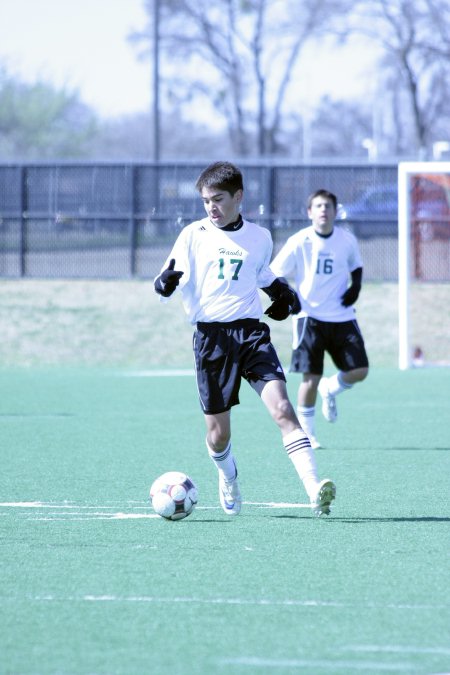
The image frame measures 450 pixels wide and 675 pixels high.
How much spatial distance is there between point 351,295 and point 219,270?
3.55 meters

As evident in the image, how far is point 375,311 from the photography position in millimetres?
19969

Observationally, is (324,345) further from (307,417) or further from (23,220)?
(23,220)


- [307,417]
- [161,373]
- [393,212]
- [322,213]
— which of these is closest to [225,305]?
[307,417]


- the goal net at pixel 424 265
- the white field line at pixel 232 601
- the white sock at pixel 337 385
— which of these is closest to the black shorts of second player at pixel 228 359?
the white field line at pixel 232 601

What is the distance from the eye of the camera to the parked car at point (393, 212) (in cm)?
2122

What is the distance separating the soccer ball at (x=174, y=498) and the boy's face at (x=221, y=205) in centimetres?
142

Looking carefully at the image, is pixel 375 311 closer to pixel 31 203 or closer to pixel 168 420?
pixel 31 203

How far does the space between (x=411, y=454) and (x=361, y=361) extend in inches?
39.3

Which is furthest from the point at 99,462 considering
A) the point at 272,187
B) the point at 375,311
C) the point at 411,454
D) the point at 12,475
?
the point at 272,187

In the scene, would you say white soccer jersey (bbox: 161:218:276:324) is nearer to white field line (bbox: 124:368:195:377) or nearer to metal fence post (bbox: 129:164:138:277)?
white field line (bbox: 124:368:195:377)

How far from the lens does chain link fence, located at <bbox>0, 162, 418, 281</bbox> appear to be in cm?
2184

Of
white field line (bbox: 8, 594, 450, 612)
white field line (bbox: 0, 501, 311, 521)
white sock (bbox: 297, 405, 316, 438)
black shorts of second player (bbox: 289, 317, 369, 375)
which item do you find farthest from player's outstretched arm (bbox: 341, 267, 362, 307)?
white field line (bbox: 8, 594, 450, 612)

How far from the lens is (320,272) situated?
35.3 ft

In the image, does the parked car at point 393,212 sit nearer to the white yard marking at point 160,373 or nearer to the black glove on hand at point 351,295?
the white yard marking at point 160,373
